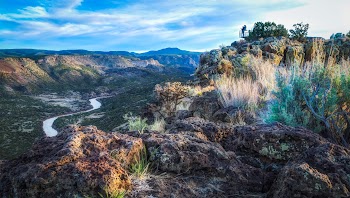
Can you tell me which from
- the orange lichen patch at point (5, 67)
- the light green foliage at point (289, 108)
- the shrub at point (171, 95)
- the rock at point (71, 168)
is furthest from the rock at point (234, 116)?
the orange lichen patch at point (5, 67)

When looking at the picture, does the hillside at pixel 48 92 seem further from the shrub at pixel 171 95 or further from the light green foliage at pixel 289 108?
the light green foliage at pixel 289 108

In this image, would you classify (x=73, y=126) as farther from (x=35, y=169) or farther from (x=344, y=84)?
(x=344, y=84)

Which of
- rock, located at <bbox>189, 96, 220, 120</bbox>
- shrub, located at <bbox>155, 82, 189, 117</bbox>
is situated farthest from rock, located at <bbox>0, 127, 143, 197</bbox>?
shrub, located at <bbox>155, 82, 189, 117</bbox>

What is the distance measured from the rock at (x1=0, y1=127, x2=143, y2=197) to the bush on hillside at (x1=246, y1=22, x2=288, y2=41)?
104ft

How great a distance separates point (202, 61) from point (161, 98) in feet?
37.3

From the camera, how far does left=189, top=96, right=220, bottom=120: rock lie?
819cm

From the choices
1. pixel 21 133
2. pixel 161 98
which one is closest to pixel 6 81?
pixel 21 133

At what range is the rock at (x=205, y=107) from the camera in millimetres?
8188

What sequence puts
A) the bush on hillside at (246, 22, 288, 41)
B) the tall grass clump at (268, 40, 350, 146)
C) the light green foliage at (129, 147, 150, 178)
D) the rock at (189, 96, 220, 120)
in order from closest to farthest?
the light green foliage at (129, 147, 150, 178)
the tall grass clump at (268, 40, 350, 146)
the rock at (189, 96, 220, 120)
the bush on hillside at (246, 22, 288, 41)

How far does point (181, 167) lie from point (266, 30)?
32.5 m

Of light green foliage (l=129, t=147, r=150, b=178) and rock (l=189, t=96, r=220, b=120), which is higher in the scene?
light green foliage (l=129, t=147, r=150, b=178)

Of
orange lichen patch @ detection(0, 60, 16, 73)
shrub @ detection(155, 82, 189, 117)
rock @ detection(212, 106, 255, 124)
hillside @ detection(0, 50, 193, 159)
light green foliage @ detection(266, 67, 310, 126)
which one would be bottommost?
hillside @ detection(0, 50, 193, 159)

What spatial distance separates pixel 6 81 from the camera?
4018 inches

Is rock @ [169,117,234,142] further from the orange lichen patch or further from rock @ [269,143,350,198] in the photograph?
the orange lichen patch
